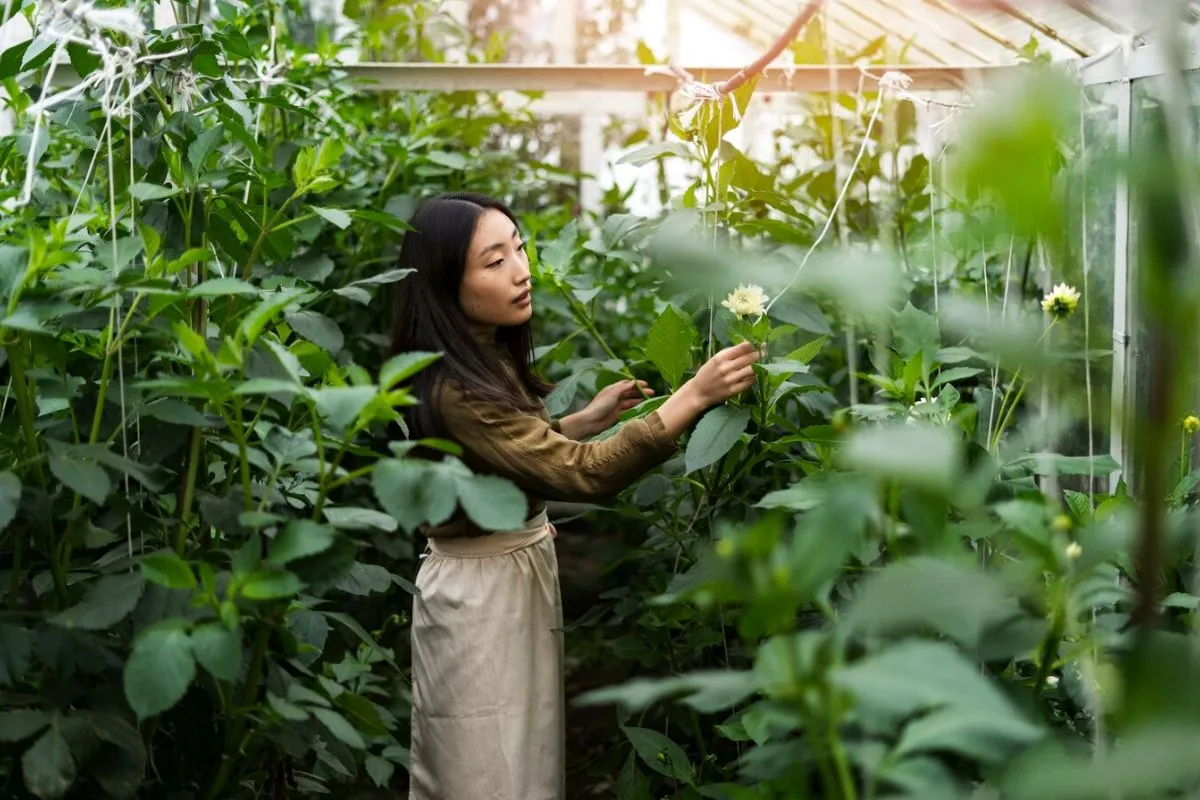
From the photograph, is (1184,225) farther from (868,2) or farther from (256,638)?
(868,2)

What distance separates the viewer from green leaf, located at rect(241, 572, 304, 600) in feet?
3.35

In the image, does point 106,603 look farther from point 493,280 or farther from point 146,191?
point 493,280

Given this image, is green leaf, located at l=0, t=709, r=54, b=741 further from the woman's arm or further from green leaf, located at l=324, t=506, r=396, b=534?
the woman's arm

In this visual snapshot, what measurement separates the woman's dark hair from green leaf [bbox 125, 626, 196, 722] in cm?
84

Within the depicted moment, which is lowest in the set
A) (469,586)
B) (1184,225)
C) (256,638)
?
(469,586)

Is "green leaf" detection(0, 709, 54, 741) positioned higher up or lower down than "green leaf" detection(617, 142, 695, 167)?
lower down

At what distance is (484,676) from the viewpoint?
188 cm

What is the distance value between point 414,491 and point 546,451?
78 centimetres

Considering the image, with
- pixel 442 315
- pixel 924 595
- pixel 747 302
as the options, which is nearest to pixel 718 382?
pixel 747 302

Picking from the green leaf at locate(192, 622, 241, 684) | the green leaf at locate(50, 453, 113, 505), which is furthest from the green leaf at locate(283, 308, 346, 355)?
the green leaf at locate(192, 622, 241, 684)

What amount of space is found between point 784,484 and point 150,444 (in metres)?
1.19

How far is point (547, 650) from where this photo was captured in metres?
1.98

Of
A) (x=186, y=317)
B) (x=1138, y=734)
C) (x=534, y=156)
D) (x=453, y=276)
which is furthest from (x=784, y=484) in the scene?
(x=534, y=156)

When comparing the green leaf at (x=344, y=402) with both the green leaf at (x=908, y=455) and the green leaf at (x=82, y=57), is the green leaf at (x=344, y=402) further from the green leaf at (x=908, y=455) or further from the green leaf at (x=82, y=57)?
the green leaf at (x=82, y=57)
